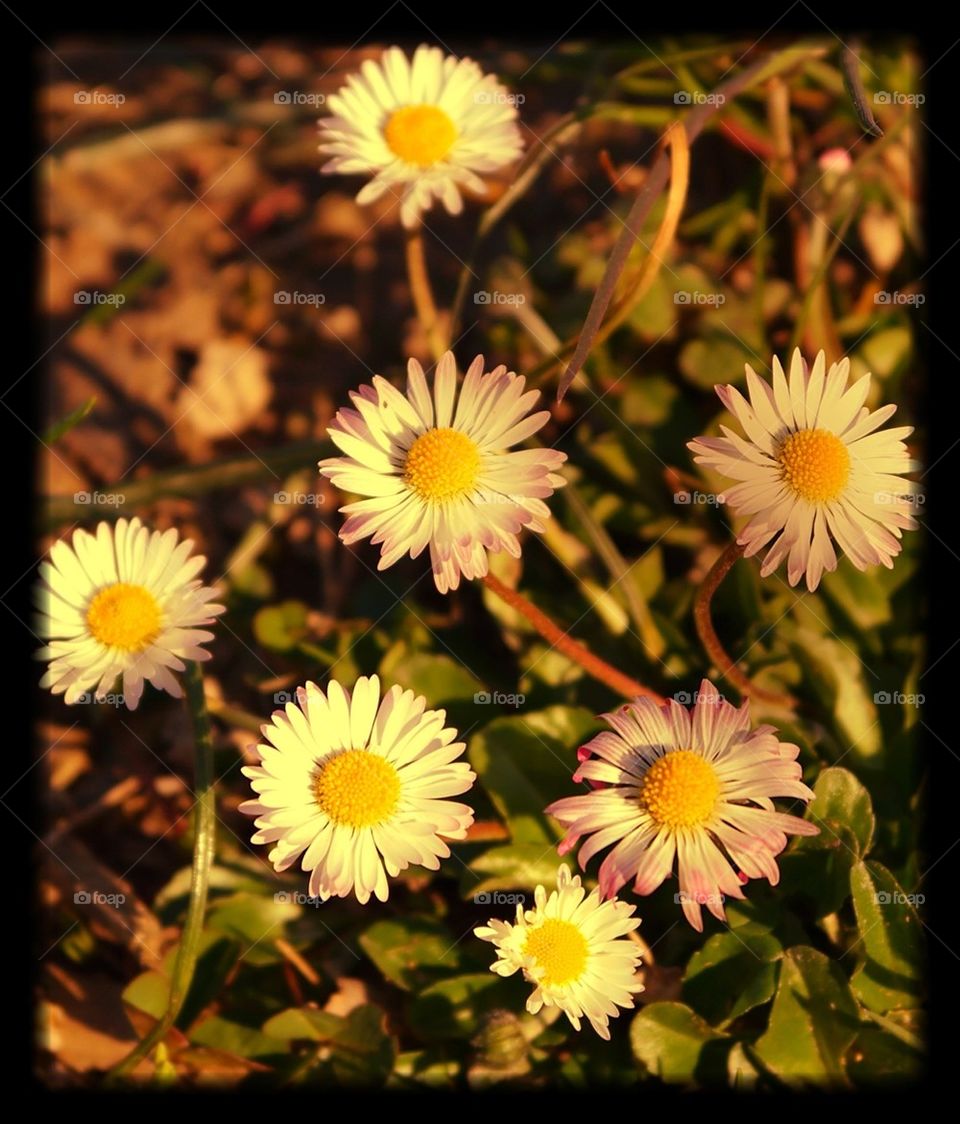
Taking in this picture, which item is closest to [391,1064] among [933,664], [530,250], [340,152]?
[933,664]

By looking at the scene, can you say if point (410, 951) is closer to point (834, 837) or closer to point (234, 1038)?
point (234, 1038)

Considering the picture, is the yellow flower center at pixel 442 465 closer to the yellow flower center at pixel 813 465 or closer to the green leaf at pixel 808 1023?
the yellow flower center at pixel 813 465

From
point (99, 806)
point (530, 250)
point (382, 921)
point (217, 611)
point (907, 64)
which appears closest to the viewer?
point (217, 611)

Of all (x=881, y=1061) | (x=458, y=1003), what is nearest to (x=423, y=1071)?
(x=458, y=1003)

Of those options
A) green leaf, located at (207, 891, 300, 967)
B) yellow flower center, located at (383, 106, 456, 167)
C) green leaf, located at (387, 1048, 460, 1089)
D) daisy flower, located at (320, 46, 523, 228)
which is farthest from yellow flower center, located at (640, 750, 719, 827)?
yellow flower center, located at (383, 106, 456, 167)

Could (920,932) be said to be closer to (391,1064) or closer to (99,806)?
(391,1064)

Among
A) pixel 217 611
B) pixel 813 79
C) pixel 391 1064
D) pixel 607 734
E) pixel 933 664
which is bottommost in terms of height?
pixel 391 1064

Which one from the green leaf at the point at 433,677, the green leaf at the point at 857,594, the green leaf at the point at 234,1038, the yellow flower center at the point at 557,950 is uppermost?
the green leaf at the point at 857,594

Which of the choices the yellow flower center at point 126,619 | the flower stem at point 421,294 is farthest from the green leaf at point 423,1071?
the flower stem at point 421,294
